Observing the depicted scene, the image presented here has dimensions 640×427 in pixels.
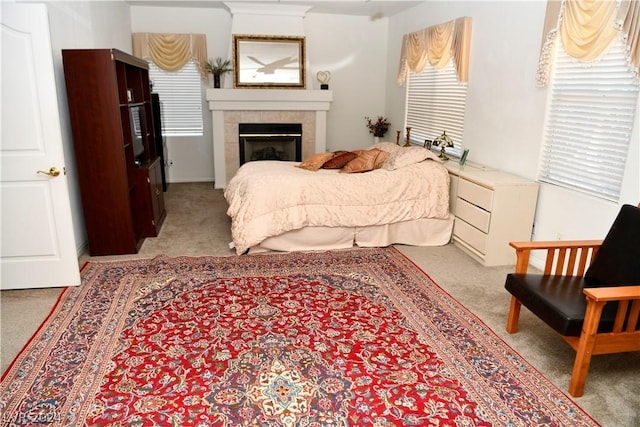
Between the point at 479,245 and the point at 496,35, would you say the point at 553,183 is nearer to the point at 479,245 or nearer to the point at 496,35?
the point at 479,245

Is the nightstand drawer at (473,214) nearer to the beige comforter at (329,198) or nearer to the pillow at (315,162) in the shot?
the beige comforter at (329,198)

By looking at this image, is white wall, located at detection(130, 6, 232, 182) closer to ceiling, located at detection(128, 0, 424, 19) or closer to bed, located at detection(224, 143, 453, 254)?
ceiling, located at detection(128, 0, 424, 19)

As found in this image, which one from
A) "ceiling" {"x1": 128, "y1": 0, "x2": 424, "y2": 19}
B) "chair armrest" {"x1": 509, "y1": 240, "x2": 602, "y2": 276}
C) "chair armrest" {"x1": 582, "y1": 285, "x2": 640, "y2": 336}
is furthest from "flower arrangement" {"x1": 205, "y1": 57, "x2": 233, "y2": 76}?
"chair armrest" {"x1": 582, "y1": 285, "x2": 640, "y2": 336}

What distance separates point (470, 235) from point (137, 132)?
346 centimetres

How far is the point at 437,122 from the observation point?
5.72 meters

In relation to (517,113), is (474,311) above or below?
below

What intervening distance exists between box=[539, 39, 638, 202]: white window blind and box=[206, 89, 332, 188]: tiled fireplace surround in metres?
3.80

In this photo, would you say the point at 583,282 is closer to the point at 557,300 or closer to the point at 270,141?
the point at 557,300

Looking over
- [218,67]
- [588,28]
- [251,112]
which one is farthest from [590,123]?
[218,67]

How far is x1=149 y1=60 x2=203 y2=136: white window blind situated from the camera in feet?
22.3

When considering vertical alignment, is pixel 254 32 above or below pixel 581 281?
above

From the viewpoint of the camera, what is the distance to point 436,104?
5.71 m

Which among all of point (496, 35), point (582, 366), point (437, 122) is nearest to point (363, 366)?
point (582, 366)

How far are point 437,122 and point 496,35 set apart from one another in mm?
1490
